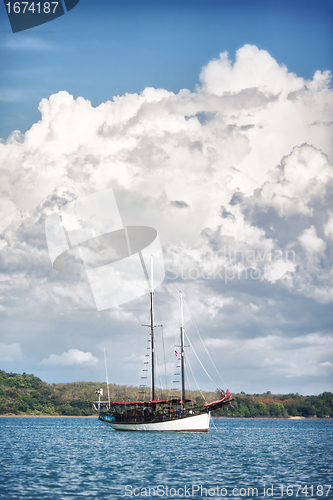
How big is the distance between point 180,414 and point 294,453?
989 inches

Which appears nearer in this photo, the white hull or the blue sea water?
the blue sea water

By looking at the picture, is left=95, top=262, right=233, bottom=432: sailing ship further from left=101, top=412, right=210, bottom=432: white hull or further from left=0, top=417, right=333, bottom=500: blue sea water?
left=0, top=417, right=333, bottom=500: blue sea water

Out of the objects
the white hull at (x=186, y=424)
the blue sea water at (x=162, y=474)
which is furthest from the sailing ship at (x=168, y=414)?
the blue sea water at (x=162, y=474)

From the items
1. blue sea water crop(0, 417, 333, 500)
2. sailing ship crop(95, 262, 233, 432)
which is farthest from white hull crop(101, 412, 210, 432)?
blue sea water crop(0, 417, 333, 500)

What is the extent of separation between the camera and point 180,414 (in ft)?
270

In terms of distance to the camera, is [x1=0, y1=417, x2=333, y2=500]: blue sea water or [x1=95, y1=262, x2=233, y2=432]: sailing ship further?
[x1=95, y1=262, x2=233, y2=432]: sailing ship

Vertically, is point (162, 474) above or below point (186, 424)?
above

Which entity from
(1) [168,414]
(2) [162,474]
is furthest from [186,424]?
(2) [162,474]

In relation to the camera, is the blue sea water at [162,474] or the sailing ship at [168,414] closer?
the blue sea water at [162,474]

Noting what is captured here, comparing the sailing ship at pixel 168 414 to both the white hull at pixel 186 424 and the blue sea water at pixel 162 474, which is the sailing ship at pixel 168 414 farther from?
the blue sea water at pixel 162 474

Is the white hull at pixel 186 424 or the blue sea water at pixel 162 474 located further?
the white hull at pixel 186 424

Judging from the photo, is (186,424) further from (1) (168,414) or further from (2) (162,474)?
(2) (162,474)

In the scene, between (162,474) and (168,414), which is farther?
(168,414)

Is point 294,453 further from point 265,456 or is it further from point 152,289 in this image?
point 152,289
